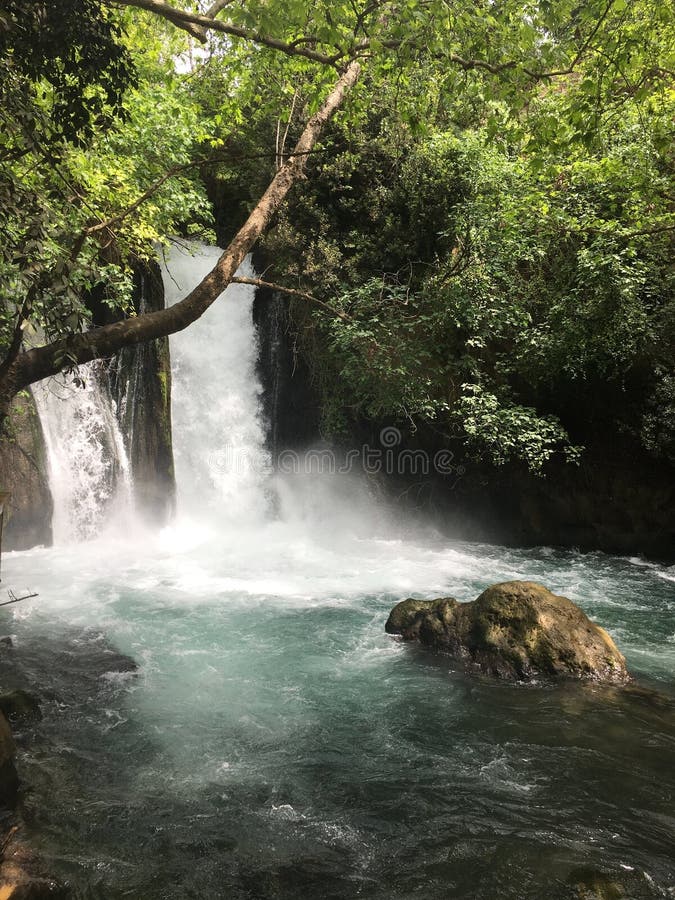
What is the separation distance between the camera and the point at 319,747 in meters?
5.22

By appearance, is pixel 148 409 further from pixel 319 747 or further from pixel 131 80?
pixel 319 747

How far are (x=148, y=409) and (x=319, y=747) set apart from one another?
9772mm

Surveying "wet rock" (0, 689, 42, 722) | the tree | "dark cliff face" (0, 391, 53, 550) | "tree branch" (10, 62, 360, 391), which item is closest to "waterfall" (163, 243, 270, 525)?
"dark cliff face" (0, 391, 53, 550)

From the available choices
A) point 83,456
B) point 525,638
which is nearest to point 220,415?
point 83,456

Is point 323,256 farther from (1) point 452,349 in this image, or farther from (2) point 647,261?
(2) point 647,261

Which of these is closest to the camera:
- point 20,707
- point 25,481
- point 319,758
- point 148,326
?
point 148,326

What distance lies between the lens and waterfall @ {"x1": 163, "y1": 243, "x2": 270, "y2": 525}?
14.5 meters

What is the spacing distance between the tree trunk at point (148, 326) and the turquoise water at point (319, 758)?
2926 mm

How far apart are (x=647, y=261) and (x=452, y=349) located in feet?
12.2

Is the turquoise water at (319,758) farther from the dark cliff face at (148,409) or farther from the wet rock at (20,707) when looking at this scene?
the dark cliff face at (148,409)

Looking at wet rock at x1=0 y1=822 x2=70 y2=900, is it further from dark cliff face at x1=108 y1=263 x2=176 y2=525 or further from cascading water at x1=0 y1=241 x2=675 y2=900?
dark cliff face at x1=108 y1=263 x2=176 y2=525

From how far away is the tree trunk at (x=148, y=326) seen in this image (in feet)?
13.6

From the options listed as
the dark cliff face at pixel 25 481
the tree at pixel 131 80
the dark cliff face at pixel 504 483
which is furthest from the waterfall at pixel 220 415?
the tree at pixel 131 80

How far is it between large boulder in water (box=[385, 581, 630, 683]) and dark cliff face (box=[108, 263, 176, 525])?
8135 millimetres
